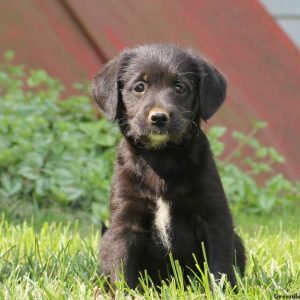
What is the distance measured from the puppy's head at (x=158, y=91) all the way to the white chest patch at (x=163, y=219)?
0.30 m

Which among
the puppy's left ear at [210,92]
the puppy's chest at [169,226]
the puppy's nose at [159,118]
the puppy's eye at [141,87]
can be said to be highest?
the puppy's eye at [141,87]

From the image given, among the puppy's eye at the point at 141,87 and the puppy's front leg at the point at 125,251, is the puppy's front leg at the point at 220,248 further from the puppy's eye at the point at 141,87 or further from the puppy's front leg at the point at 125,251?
the puppy's eye at the point at 141,87

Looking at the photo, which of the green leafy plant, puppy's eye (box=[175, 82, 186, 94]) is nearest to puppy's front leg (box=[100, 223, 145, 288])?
puppy's eye (box=[175, 82, 186, 94])

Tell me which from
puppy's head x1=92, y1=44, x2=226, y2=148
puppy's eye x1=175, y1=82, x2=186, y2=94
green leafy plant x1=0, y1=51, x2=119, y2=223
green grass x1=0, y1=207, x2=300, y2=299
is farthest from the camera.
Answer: green leafy plant x1=0, y1=51, x2=119, y2=223

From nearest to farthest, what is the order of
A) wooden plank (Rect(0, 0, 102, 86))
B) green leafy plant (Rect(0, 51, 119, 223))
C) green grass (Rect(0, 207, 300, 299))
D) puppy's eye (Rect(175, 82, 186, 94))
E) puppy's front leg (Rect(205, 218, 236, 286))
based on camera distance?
green grass (Rect(0, 207, 300, 299)), puppy's front leg (Rect(205, 218, 236, 286)), puppy's eye (Rect(175, 82, 186, 94)), green leafy plant (Rect(0, 51, 119, 223)), wooden plank (Rect(0, 0, 102, 86))

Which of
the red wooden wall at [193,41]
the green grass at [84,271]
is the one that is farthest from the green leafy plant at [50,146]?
the green grass at [84,271]

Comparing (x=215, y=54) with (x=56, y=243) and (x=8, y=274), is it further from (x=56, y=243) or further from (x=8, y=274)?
(x=8, y=274)

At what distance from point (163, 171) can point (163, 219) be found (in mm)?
241

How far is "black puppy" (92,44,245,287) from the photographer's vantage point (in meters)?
3.59

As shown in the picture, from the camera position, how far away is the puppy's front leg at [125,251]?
357cm

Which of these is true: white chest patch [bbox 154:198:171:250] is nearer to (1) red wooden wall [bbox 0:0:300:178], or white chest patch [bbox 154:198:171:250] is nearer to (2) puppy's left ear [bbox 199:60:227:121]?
(2) puppy's left ear [bbox 199:60:227:121]

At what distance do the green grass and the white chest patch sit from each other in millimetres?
219

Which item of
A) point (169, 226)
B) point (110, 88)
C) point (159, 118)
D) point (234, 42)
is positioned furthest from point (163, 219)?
point (234, 42)

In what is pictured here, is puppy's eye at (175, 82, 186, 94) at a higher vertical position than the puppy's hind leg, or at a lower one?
higher
